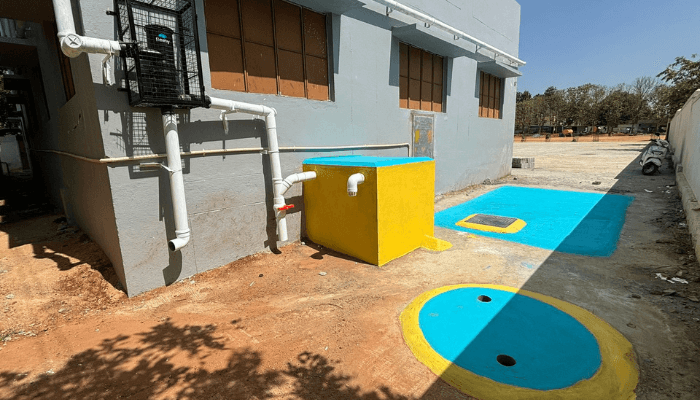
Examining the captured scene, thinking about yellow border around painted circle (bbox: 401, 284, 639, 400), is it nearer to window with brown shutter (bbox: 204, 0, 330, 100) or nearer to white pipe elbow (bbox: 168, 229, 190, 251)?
white pipe elbow (bbox: 168, 229, 190, 251)

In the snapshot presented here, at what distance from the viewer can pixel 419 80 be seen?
992cm

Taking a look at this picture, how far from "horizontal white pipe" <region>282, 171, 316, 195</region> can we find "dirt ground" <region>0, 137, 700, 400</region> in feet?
4.63

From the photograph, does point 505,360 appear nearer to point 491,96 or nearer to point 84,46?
point 84,46

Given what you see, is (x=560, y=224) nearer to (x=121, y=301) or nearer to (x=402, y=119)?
(x=402, y=119)

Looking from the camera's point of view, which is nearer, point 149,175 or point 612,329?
point 612,329

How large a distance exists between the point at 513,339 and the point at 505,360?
1.25ft

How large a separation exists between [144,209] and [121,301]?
4.55 feet

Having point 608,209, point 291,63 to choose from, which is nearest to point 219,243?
point 291,63

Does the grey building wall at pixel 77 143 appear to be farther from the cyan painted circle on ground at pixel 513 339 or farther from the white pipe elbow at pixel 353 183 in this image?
the cyan painted circle on ground at pixel 513 339

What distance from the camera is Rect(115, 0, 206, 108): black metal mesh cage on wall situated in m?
4.12

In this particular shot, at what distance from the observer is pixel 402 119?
9148mm

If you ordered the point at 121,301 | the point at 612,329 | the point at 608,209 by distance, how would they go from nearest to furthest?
the point at 612,329 → the point at 121,301 → the point at 608,209

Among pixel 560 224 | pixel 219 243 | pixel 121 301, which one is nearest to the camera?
pixel 121 301

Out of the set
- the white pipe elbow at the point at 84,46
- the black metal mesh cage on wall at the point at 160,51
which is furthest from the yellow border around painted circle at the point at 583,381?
the white pipe elbow at the point at 84,46
